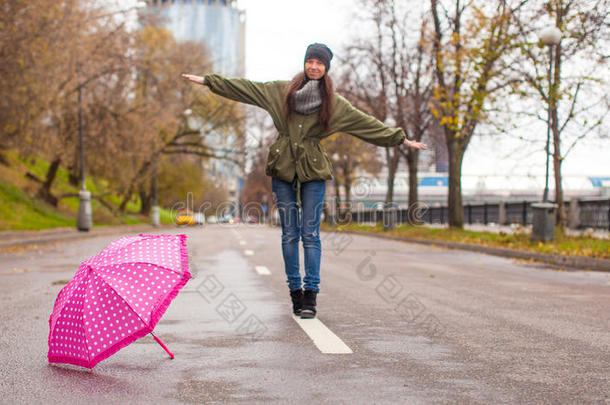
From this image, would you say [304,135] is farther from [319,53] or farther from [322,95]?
[319,53]

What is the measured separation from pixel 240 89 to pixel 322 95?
24.5 inches

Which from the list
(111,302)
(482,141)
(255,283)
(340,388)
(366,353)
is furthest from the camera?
(482,141)

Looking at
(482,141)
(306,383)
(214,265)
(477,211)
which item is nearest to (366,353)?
(306,383)

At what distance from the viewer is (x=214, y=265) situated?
38.3ft

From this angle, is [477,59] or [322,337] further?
[477,59]

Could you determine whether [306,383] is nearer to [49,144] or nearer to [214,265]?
[214,265]

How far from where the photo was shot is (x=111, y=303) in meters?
3.79

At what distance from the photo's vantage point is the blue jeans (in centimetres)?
550

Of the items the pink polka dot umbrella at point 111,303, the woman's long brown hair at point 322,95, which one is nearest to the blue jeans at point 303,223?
the woman's long brown hair at point 322,95

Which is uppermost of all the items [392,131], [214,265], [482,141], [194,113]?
[194,113]

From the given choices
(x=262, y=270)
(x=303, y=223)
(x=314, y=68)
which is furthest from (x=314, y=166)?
(x=262, y=270)

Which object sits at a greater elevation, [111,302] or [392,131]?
[392,131]

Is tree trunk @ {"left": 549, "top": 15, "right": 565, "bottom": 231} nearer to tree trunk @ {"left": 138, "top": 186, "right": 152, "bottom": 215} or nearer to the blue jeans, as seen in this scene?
the blue jeans

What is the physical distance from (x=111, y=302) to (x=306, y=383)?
3.63 feet
